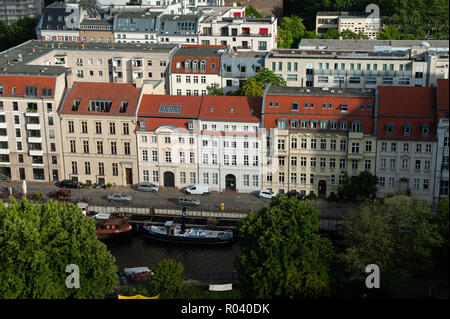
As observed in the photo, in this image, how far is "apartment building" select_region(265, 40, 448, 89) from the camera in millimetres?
111375

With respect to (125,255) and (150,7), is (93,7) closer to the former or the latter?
(150,7)

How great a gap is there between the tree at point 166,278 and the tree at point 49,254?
422cm

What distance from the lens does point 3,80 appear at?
99.4m

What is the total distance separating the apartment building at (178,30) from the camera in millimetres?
136875

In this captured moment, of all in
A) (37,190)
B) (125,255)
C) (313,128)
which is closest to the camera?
(125,255)

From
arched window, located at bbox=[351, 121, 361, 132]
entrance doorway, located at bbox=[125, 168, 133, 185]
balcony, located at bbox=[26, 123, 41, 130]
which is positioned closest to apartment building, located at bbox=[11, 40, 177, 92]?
balcony, located at bbox=[26, 123, 41, 130]

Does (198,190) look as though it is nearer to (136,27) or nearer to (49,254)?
(49,254)

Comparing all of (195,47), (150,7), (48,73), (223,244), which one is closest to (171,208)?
(223,244)

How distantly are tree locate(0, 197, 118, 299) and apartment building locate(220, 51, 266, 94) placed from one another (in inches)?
2107

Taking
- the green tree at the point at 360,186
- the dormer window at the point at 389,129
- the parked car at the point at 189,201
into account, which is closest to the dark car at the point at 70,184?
the parked car at the point at 189,201

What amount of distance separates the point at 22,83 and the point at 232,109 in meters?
29.6

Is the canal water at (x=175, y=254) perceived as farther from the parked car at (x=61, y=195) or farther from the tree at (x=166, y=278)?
the parked car at (x=61, y=195)

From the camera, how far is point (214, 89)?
4503 inches
